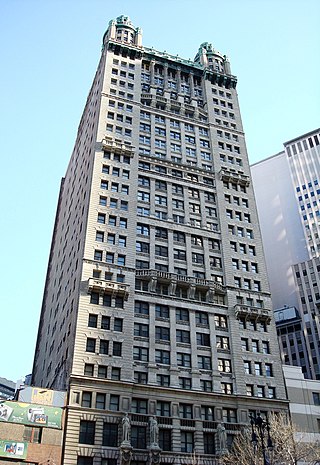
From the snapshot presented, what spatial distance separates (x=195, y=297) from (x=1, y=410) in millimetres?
28960

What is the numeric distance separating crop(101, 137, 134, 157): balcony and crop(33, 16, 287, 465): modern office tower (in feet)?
0.71

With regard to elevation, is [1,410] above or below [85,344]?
below

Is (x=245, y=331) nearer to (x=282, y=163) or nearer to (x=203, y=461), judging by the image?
(x=203, y=461)

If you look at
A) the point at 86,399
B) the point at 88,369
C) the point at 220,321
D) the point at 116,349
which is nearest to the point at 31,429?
the point at 86,399

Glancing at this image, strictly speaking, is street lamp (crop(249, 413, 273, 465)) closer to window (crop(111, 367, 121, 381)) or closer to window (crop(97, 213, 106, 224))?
window (crop(111, 367, 121, 381))

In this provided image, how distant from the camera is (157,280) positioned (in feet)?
213

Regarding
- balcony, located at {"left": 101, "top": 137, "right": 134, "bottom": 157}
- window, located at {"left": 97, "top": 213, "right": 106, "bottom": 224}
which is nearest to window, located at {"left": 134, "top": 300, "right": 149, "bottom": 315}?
window, located at {"left": 97, "top": 213, "right": 106, "bottom": 224}

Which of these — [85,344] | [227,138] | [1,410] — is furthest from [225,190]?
[1,410]

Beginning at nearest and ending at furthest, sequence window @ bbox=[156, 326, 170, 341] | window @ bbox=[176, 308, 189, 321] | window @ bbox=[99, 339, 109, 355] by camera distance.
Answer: window @ bbox=[99, 339, 109, 355] → window @ bbox=[156, 326, 170, 341] → window @ bbox=[176, 308, 189, 321]

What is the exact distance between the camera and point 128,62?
90625 mm

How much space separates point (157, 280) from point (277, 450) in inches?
1010

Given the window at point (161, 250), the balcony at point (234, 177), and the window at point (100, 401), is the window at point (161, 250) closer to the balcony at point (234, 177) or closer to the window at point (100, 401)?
the balcony at point (234, 177)

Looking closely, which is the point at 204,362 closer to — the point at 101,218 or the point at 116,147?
the point at 101,218

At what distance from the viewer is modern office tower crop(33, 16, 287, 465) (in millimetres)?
54188
